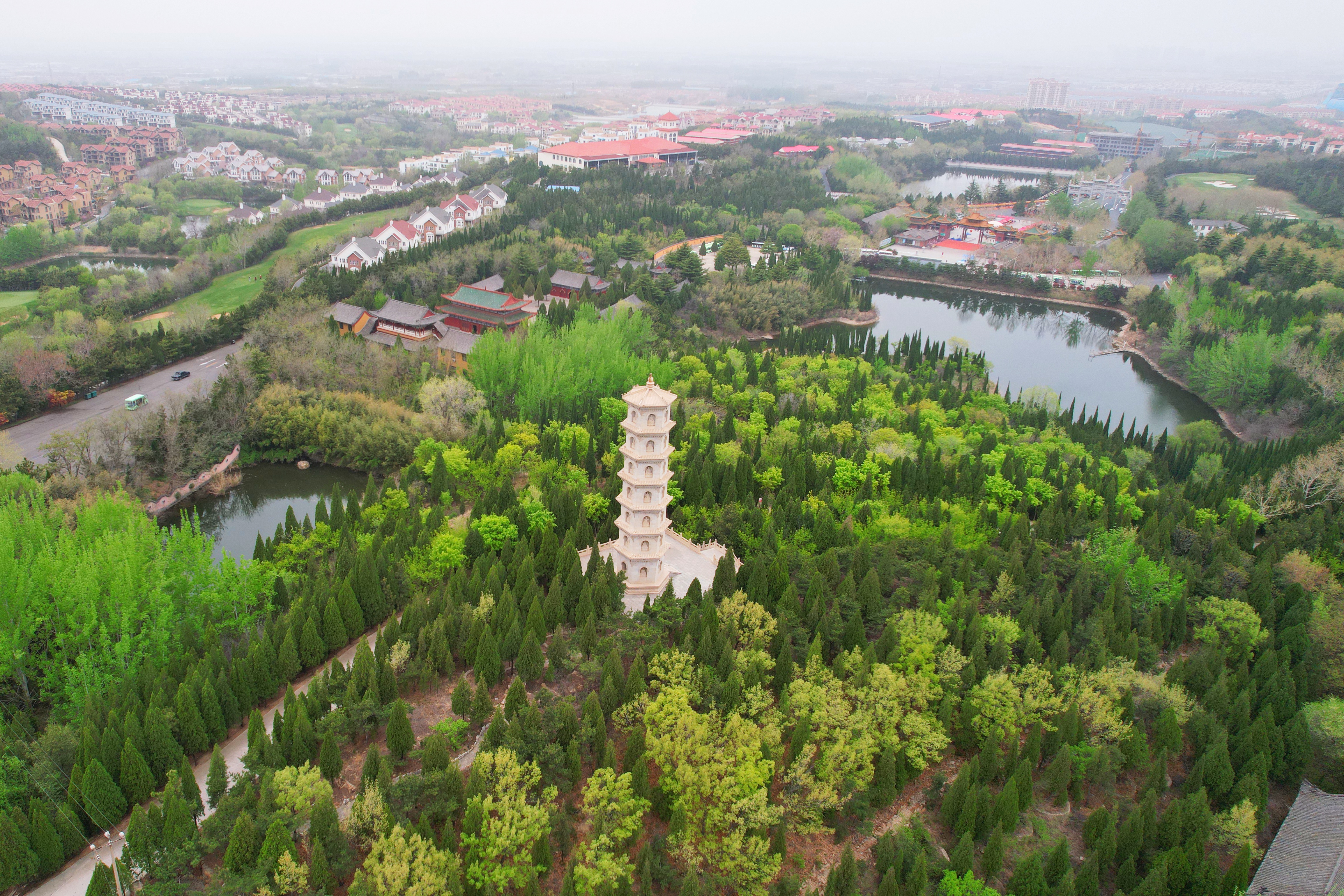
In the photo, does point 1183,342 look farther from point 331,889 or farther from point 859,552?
point 331,889

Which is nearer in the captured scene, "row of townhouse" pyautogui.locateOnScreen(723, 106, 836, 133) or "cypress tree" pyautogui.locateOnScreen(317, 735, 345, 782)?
"cypress tree" pyautogui.locateOnScreen(317, 735, 345, 782)

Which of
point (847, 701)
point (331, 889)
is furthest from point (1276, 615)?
point (331, 889)

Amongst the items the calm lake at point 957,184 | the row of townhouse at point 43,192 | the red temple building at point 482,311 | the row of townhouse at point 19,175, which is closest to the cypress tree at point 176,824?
the red temple building at point 482,311

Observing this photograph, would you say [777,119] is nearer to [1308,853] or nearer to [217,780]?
[1308,853]

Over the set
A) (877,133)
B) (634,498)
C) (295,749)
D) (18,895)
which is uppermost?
(877,133)

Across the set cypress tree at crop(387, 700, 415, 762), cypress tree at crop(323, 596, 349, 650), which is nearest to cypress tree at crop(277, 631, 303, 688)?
cypress tree at crop(323, 596, 349, 650)

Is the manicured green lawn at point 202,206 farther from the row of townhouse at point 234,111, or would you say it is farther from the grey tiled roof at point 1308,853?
the grey tiled roof at point 1308,853

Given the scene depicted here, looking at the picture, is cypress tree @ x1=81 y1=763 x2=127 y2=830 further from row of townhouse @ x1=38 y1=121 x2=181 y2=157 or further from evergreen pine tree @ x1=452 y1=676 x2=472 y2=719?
row of townhouse @ x1=38 y1=121 x2=181 y2=157
